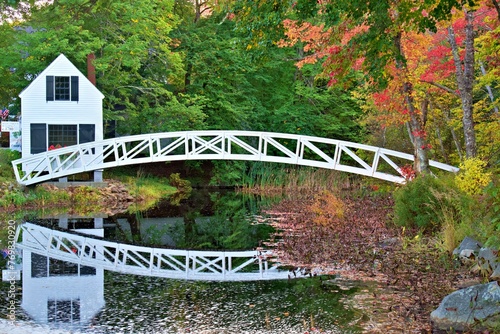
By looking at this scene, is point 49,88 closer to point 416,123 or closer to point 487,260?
point 416,123

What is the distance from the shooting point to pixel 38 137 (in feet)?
87.4

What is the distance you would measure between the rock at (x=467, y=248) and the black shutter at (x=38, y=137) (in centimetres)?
1860

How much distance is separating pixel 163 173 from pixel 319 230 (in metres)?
18.5

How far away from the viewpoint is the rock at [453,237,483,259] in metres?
10.9

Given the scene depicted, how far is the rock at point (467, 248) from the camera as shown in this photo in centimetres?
1088

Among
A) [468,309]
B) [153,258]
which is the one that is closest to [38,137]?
[153,258]

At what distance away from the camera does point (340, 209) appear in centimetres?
1788

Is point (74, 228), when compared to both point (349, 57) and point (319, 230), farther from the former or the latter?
point (349, 57)

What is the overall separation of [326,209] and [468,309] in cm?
1069

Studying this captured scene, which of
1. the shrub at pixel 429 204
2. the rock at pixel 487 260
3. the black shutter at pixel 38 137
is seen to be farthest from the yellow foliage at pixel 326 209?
the black shutter at pixel 38 137

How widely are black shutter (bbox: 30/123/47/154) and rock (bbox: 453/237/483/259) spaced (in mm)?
18602

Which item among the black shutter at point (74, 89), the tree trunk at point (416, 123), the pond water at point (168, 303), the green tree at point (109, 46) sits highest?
the green tree at point (109, 46)

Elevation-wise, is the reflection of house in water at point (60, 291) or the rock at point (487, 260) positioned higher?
the rock at point (487, 260)

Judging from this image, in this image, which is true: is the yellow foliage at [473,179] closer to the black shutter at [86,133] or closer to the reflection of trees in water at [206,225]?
the reflection of trees in water at [206,225]
